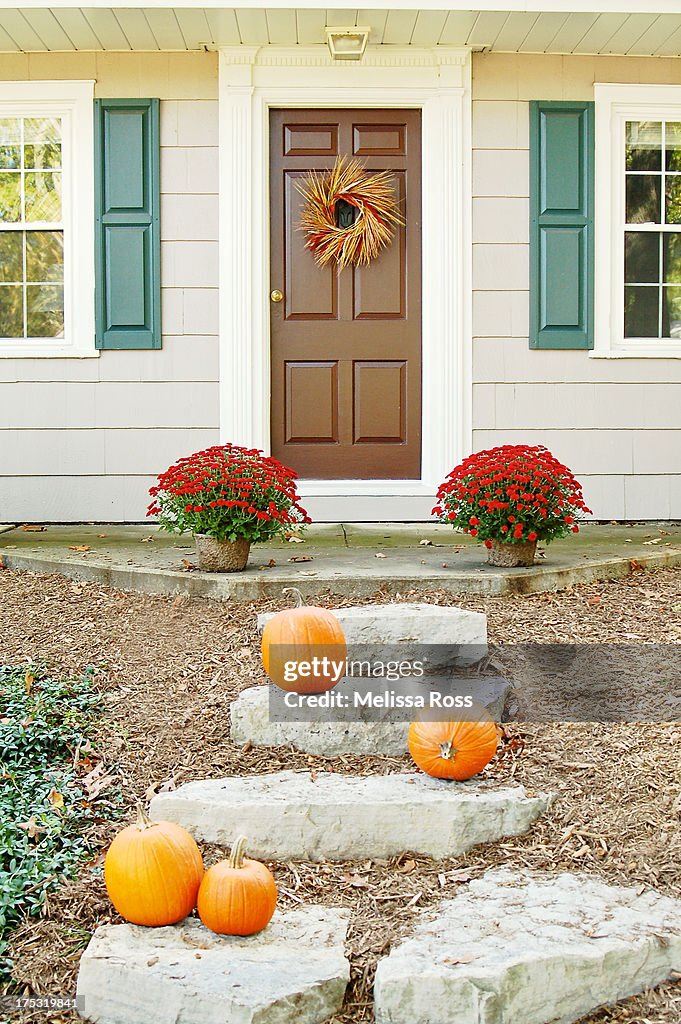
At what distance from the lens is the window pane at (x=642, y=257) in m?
5.87

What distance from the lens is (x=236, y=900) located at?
215 cm

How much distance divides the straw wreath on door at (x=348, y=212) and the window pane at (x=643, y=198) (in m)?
1.30

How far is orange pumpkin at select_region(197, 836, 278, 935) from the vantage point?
2158 mm

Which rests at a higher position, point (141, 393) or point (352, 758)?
point (141, 393)

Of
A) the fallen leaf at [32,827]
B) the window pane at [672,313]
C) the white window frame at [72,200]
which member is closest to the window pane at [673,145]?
the window pane at [672,313]

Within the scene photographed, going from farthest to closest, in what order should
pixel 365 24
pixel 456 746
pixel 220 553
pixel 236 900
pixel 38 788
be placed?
pixel 365 24 → pixel 220 553 → pixel 38 788 → pixel 456 746 → pixel 236 900

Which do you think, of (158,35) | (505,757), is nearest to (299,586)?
(505,757)

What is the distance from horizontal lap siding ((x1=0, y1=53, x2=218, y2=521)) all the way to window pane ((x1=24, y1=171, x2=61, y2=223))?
552 mm

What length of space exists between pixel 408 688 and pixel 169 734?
2.37 feet

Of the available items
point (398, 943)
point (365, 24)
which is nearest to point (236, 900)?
point (398, 943)

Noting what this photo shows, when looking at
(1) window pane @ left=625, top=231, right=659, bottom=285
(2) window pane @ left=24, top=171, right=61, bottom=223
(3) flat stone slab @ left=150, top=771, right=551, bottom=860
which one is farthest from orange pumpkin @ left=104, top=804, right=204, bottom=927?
(1) window pane @ left=625, top=231, right=659, bottom=285

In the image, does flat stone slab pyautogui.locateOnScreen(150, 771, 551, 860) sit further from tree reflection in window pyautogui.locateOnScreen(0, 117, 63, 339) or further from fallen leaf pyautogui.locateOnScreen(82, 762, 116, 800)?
tree reflection in window pyautogui.locateOnScreen(0, 117, 63, 339)

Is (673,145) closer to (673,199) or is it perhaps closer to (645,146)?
(645,146)

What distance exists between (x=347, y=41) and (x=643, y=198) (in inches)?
72.6
